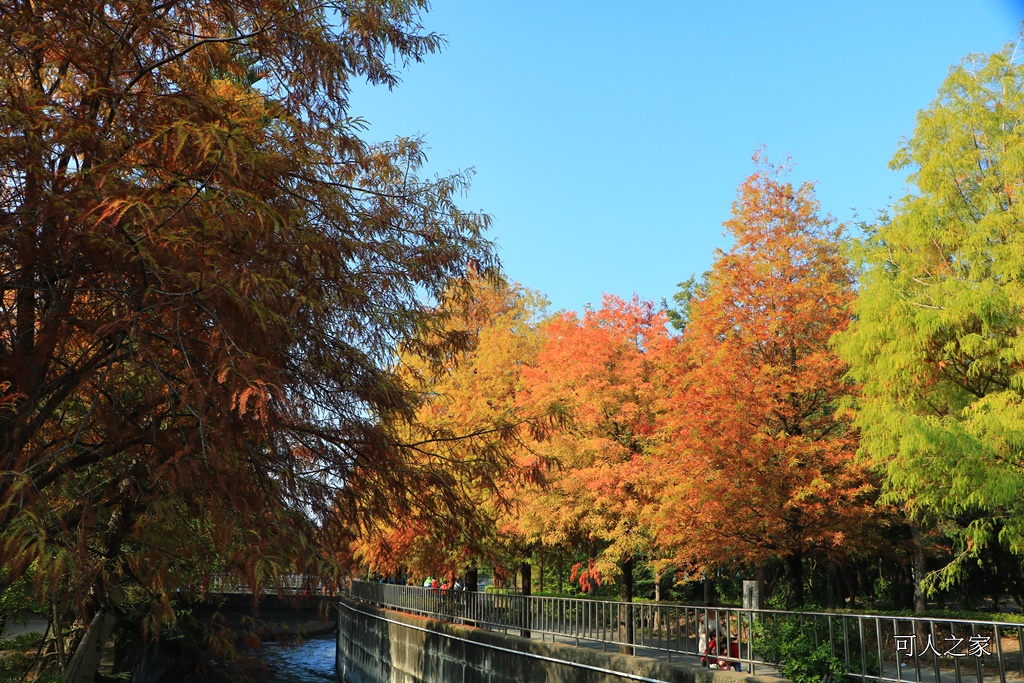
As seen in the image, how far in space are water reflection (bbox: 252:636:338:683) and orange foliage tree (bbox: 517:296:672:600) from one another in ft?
45.2

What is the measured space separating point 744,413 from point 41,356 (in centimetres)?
1377

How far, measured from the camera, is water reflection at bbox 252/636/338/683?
114 feet

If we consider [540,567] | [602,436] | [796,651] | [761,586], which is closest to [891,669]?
[796,651]

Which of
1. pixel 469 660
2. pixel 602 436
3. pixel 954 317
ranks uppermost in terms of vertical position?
pixel 954 317

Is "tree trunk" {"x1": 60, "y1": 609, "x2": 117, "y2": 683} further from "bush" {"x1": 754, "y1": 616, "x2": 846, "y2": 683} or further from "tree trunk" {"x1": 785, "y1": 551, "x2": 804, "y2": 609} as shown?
"tree trunk" {"x1": 785, "y1": 551, "x2": 804, "y2": 609}

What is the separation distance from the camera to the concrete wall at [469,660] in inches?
503

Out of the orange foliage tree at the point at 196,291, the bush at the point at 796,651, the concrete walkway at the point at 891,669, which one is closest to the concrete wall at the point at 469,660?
the bush at the point at 796,651

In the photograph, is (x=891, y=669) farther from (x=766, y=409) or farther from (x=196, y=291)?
(x=196, y=291)

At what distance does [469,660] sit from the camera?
20.1 m

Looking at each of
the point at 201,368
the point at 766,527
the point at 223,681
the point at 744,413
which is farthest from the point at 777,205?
the point at 223,681

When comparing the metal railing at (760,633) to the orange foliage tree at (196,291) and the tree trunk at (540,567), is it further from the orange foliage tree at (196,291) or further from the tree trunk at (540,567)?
the tree trunk at (540,567)

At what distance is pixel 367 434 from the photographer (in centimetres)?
808

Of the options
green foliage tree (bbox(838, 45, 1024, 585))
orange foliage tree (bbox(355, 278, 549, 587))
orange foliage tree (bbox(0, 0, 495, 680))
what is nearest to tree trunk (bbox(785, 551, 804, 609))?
green foliage tree (bbox(838, 45, 1024, 585))

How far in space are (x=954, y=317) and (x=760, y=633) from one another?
22.8ft
